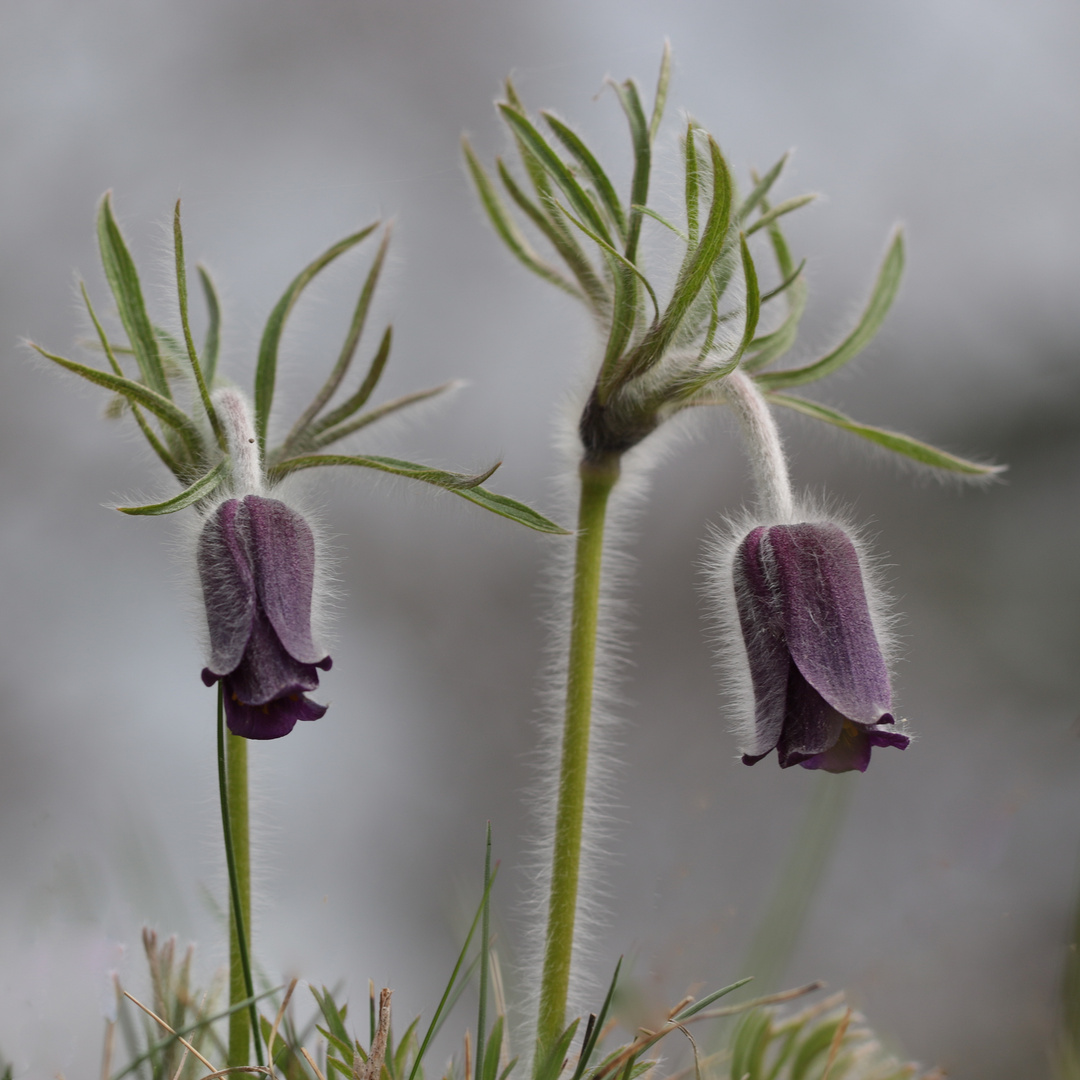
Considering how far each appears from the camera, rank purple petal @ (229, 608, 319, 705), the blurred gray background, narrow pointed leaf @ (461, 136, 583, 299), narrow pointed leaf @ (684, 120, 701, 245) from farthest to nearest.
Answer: the blurred gray background, narrow pointed leaf @ (461, 136, 583, 299), narrow pointed leaf @ (684, 120, 701, 245), purple petal @ (229, 608, 319, 705)

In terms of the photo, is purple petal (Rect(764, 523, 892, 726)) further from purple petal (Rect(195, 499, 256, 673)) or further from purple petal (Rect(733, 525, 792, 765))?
purple petal (Rect(195, 499, 256, 673))

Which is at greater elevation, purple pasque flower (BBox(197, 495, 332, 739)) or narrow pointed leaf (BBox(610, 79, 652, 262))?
narrow pointed leaf (BBox(610, 79, 652, 262))

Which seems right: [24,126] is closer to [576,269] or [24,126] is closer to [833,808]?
[576,269]

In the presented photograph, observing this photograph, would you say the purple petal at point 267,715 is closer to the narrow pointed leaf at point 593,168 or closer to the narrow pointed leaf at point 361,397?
the narrow pointed leaf at point 361,397

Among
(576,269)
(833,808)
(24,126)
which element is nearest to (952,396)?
(833,808)

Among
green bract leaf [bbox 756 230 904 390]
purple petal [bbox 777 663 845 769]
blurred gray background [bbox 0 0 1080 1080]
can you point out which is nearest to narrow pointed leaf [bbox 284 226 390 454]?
green bract leaf [bbox 756 230 904 390]

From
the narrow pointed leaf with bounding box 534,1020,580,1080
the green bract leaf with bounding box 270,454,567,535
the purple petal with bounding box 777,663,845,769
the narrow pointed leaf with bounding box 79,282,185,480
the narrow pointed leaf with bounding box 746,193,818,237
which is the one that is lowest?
the narrow pointed leaf with bounding box 534,1020,580,1080

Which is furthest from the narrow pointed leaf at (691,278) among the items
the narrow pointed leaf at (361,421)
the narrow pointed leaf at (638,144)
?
the narrow pointed leaf at (361,421)
